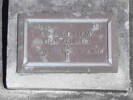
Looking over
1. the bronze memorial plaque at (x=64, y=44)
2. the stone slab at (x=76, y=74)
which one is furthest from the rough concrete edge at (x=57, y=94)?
A: the bronze memorial plaque at (x=64, y=44)

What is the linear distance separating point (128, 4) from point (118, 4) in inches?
3.3

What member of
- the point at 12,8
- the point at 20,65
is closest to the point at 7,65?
the point at 20,65

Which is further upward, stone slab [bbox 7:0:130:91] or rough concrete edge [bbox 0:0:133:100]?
stone slab [bbox 7:0:130:91]

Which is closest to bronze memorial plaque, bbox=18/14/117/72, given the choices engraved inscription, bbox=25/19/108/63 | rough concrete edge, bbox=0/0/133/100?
engraved inscription, bbox=25/19/108/63

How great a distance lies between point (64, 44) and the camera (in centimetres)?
226

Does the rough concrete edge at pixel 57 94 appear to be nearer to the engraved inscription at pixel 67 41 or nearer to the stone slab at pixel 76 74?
the stone slab at pixel 76 74

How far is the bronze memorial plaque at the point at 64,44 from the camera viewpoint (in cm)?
223

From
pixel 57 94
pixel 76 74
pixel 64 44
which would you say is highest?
pixel 64 44

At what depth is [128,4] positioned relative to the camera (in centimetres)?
230

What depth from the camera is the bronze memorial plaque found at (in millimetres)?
2229

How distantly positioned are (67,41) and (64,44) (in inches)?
1.3

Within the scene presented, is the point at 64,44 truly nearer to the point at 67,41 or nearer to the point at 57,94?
the point at 67,41

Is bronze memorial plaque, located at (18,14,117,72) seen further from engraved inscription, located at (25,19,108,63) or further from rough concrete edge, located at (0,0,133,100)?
rough concrete edge, located at (0,0,133,100)

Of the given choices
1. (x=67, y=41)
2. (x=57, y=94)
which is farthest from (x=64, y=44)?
(x=57, y=94)
